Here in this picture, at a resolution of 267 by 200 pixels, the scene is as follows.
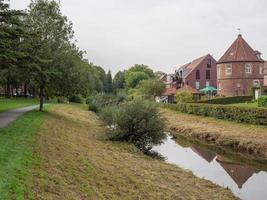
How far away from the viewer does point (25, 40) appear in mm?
28281

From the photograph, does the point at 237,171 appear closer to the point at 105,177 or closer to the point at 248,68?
the point at 105,177

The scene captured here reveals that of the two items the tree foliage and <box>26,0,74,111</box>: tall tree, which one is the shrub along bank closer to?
<box>26,0,74,111</box>: tall tree

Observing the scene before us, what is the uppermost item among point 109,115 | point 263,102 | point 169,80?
point 169,80

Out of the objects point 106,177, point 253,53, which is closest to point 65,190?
point 106,177

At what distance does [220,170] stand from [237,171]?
2.70 ft

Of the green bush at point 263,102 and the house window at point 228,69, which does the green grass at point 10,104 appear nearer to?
the green bush at point 263,102

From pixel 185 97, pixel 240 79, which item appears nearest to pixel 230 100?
pixel 185 97

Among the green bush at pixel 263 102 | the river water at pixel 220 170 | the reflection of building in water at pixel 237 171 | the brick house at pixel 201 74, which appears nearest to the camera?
the river water at pixel 220 170

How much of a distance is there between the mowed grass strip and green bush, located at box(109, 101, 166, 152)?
12.8ft

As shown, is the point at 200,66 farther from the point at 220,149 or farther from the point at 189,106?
the point at 220,149

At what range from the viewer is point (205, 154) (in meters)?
24.5

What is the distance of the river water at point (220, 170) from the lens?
1602 cm

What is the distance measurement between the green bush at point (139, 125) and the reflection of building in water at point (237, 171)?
401 cm

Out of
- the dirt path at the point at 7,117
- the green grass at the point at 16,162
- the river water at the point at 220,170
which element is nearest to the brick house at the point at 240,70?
the river water at the point at 220,170
